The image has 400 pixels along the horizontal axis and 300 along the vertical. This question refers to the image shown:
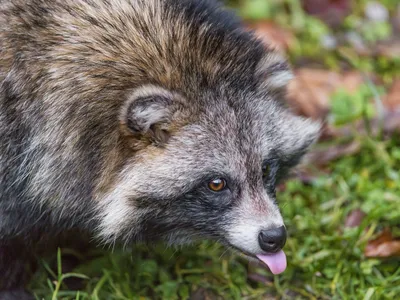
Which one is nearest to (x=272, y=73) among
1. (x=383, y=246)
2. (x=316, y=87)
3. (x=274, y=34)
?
(x=383, y=246)

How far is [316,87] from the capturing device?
21.3 ft

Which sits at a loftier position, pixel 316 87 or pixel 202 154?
pixel 202 154

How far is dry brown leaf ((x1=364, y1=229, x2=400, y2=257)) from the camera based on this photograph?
4.93 metres

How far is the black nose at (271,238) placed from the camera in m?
4.17

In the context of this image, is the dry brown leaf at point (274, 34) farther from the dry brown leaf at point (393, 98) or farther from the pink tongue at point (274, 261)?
the pink tongue at point (274, 261)

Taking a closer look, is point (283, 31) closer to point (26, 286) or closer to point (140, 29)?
point (140, 29)

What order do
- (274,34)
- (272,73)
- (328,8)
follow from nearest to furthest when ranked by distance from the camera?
1. (272,73)
2. (274,34)
3. (328,8)

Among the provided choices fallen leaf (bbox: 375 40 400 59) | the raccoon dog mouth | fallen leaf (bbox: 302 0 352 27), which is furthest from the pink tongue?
fallen leaf (bbox: 302 0 352 27)

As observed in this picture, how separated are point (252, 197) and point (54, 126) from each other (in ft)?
3.66

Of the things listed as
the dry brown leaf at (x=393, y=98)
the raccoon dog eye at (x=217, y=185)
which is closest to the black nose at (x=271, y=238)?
the raccoon dog eye at (x=217, y=185)

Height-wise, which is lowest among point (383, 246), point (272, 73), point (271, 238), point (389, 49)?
point (383, 246)

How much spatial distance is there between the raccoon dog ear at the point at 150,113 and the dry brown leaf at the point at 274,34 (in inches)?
113

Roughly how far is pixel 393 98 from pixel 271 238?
8.72 feet

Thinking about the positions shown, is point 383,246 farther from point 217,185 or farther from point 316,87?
point 316,87
